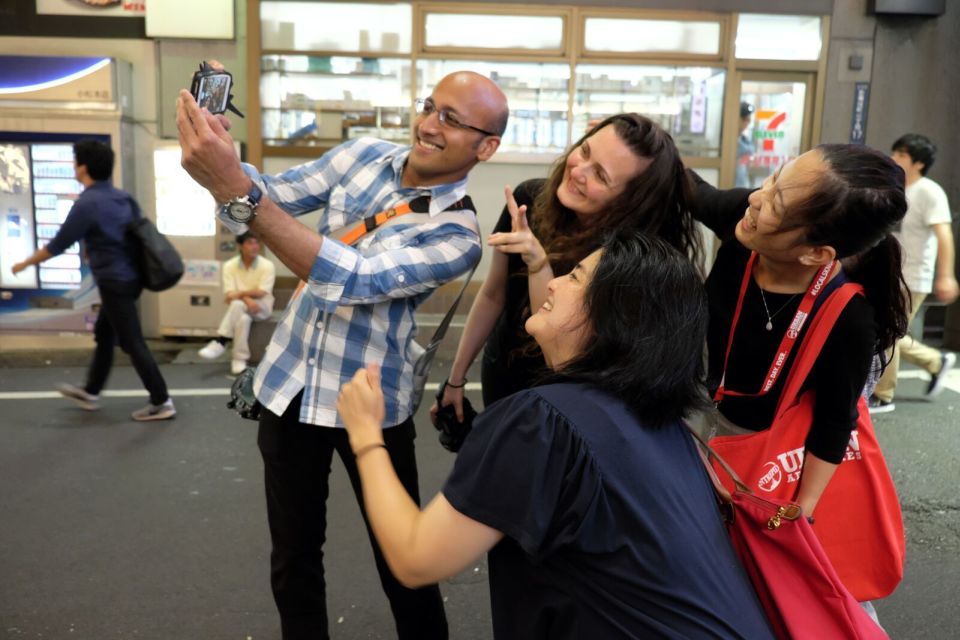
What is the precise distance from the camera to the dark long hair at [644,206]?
2.24 metres

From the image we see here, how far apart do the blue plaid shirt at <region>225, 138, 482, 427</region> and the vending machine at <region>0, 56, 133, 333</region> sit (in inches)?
226

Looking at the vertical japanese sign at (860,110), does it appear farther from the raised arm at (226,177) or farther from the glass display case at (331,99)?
the raised arm at (226,177)

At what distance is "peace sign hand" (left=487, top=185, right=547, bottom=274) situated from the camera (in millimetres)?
2059

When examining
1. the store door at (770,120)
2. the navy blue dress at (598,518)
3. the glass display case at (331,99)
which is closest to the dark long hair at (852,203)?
the navy blue dress at (598,518)

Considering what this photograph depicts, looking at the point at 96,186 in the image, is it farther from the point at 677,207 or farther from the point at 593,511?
the point at 593,511

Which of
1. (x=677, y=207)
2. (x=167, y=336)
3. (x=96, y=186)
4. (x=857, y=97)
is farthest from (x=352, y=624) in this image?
(x=857, y=97)

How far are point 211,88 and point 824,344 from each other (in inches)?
59.3

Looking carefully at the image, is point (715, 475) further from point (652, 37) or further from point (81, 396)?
point (652, 37)

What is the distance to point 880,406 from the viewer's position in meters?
5.89

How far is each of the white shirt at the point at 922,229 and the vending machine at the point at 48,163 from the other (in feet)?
21.2

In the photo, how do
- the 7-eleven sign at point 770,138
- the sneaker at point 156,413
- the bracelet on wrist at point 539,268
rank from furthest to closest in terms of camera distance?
the 7-eleven sign at point 770,138 < the sneaker at point 156,413 < the bracelet on wrist at point 539,268

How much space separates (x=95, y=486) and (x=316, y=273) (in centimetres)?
305

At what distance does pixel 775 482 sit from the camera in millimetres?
1955

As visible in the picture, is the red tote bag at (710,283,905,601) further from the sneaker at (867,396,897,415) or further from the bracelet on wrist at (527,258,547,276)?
the sneaker at (867,396,897,415)
